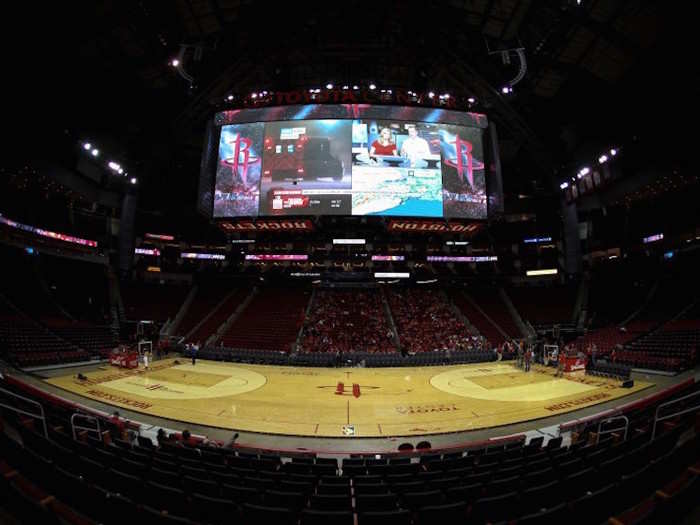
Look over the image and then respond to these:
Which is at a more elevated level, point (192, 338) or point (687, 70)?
point (687, 70)

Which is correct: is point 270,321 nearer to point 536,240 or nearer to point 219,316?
point 219,316

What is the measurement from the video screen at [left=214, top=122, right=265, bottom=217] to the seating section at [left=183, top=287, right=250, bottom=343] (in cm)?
1394

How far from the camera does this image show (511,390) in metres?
17.0

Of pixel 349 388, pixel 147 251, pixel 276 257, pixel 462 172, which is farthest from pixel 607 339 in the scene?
pixel 147 251

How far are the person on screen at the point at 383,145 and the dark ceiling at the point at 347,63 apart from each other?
6.31 meters

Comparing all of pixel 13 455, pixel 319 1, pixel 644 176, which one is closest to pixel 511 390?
pixel 13 455

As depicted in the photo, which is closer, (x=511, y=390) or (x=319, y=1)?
(x=511, y=390)

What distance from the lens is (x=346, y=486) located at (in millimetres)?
4578

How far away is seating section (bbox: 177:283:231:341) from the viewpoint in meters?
32.4

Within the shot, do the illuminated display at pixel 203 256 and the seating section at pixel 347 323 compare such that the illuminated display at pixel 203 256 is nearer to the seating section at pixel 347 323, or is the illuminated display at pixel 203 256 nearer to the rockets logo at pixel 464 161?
the seating section at pixel 347 323

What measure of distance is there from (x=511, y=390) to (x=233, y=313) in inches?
1017

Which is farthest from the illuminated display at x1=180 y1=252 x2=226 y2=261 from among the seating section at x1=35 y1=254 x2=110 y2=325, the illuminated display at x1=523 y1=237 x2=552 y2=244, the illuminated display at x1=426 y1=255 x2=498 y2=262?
the illuminated display at x1=523 y1=237 x2=552 y2=244

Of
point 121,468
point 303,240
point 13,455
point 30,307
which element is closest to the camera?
point 13,455

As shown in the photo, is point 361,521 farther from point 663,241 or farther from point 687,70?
point 663,241
